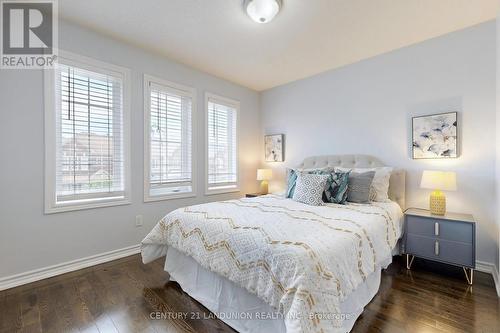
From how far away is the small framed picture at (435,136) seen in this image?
A: 2512 millimetres

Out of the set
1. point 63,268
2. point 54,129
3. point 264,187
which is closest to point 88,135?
point 54,129

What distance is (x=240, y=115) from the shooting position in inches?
167

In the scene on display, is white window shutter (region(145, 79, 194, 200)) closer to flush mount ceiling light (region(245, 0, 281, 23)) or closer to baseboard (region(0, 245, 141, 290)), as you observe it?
baseboard (region(0, 245, 141, 290))

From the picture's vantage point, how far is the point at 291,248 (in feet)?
4.24

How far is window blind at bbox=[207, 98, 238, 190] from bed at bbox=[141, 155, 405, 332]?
5.36 feet

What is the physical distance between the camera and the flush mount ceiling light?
2.00 meters

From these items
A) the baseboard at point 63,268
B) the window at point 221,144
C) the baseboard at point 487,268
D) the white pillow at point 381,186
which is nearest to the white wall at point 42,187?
the baseboard at point 63,268

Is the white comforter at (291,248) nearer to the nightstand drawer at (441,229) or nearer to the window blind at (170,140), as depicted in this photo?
the nightstand drawer at (441,229)

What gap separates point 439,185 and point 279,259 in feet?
6.76

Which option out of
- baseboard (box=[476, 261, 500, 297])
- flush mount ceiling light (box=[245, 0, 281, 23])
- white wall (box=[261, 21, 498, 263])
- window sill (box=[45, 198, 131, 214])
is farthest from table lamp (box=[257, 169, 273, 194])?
baseboard (box=[476, 261, 500, 297])

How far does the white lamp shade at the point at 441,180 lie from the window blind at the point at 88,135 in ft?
11.4

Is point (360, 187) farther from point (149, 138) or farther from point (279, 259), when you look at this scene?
point (149, 138)

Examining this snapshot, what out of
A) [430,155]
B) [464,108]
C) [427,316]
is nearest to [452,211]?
[430,155]

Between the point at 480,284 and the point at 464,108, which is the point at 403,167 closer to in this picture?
the point at 464,108
